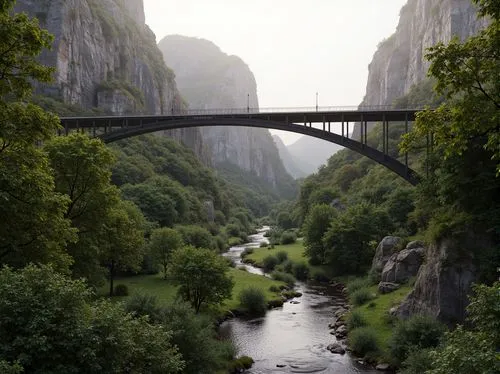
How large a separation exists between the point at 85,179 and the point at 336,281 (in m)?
32.6

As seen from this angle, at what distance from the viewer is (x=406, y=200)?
52344 millimetres

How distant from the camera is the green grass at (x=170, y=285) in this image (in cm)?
3811

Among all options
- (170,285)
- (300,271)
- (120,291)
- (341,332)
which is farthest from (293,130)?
(120,291)

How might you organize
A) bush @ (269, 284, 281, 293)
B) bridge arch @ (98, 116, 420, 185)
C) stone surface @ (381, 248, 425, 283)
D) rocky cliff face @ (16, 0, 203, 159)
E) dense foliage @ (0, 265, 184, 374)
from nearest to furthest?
dense foliage @ (0, 265, 184, 374), stone surface @ (381, 248, 425, 283), bridge arch @ (98, 116, 420, 185), bush @ (269, 284, 281, 293), rocky cliff face @ (16, 0, 203, 159)

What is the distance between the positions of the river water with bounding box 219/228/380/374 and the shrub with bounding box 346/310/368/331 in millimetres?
1524

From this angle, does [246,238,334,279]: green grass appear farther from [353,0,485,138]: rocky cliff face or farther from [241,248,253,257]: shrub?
[353,0,485,138]: rocky cliff face

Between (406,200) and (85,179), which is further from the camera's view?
(406,200)

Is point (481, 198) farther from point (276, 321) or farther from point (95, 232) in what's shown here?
point (95, 232)

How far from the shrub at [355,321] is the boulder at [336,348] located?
7.04 feet

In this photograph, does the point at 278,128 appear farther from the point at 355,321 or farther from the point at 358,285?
the point at 355,321

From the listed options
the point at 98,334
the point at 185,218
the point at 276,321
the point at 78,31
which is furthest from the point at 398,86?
the point at 98,334

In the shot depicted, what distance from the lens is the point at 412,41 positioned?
155 metres

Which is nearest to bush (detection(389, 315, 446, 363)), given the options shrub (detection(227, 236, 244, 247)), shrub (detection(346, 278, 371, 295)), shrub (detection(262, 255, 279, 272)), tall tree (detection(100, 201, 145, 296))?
shrub (detection(346, 278, 371, 295))

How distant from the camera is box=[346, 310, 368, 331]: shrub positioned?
103 feet
